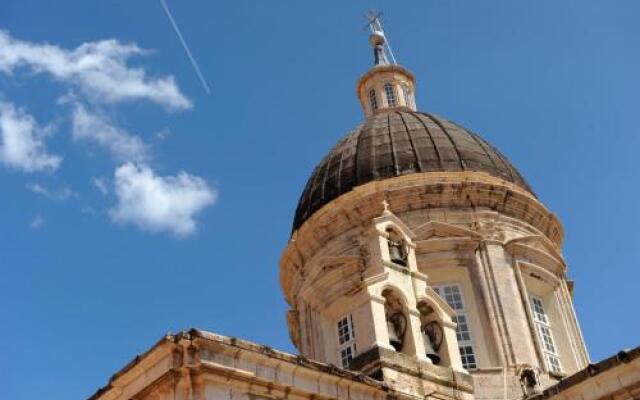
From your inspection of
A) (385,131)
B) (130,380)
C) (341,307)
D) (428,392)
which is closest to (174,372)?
(130,380)

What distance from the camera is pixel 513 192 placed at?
82.4 ft

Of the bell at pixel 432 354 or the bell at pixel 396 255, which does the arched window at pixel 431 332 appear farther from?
the bell at pixel 396 255

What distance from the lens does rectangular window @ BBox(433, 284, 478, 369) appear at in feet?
70.8

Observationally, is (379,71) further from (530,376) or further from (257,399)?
(257,399)

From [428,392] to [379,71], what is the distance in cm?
1758

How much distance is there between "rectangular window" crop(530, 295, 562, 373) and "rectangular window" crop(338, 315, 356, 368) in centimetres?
520

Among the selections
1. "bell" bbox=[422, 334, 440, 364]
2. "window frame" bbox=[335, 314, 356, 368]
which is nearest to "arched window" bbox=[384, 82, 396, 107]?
"window frame" bbox=[335, 314, 356, 368]

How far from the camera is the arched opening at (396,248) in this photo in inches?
799

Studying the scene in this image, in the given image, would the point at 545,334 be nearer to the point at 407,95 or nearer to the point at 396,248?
the point at 396,248

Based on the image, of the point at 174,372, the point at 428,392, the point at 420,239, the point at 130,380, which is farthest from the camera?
the point at 420,239

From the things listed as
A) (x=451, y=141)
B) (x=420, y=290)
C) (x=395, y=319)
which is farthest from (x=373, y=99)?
(x=395, y=319)

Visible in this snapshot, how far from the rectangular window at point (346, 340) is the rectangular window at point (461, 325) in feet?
8.92

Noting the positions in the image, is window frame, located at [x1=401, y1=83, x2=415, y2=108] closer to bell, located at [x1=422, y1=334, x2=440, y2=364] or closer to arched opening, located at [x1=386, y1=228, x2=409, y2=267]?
arched opening, located at [x1=386, y1=228, x2=409, y2=267]

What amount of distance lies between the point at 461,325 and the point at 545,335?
9.23 feet
